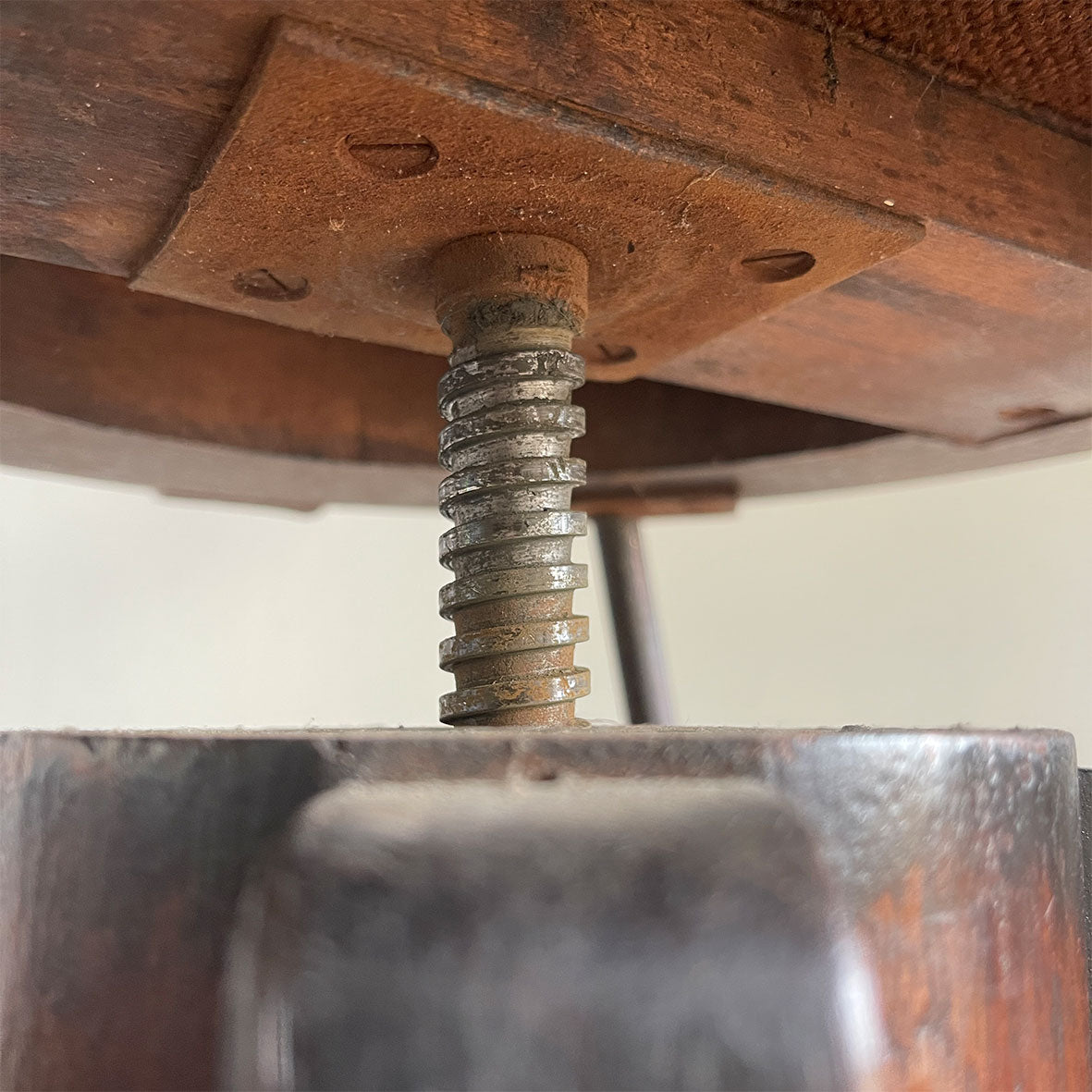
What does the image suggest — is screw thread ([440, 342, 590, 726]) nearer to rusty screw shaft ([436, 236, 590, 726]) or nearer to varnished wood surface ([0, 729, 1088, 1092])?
rusty screw shaft ([436, 236, 590, 726])

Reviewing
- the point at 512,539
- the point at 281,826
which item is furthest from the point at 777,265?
the point at 281,826

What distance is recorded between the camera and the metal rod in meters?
1.59

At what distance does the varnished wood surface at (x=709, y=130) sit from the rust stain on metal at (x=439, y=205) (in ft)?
0.04

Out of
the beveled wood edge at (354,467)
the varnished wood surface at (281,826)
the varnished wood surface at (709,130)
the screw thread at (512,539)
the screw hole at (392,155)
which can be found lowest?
the varnished wood surface at (281,826)

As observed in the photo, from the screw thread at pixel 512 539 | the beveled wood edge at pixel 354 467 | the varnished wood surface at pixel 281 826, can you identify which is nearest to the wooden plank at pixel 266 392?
the beveled wood edge at pixel 354 467

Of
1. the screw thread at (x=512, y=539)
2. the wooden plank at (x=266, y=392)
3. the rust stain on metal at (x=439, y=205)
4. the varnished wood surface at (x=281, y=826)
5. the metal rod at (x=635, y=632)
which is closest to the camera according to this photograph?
the varnished wood surface at (x=281, y=826)

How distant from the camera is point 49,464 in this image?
124 cm

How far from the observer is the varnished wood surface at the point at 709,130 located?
498 mm

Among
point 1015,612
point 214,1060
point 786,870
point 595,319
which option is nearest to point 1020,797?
point 786,870

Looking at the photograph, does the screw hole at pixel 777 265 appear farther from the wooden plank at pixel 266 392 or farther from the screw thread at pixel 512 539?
the wooden plank at pixel 266 392

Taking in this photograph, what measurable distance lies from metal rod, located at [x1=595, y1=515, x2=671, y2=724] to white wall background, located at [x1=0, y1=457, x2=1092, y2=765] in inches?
42.2

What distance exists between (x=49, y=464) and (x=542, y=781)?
1.01 m

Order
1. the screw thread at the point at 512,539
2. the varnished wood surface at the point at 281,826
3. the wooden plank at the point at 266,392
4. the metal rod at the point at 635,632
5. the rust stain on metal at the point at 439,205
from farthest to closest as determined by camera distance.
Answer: the metal rod at the point at 635,632, the wooden plank at the point at 266,392, the screw thread at the point at 512,539, the rust stain on metal at the point at 439,205, the varnished wood surface at the point at 281,826

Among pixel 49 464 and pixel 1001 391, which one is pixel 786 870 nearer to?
pixel 1001 391
